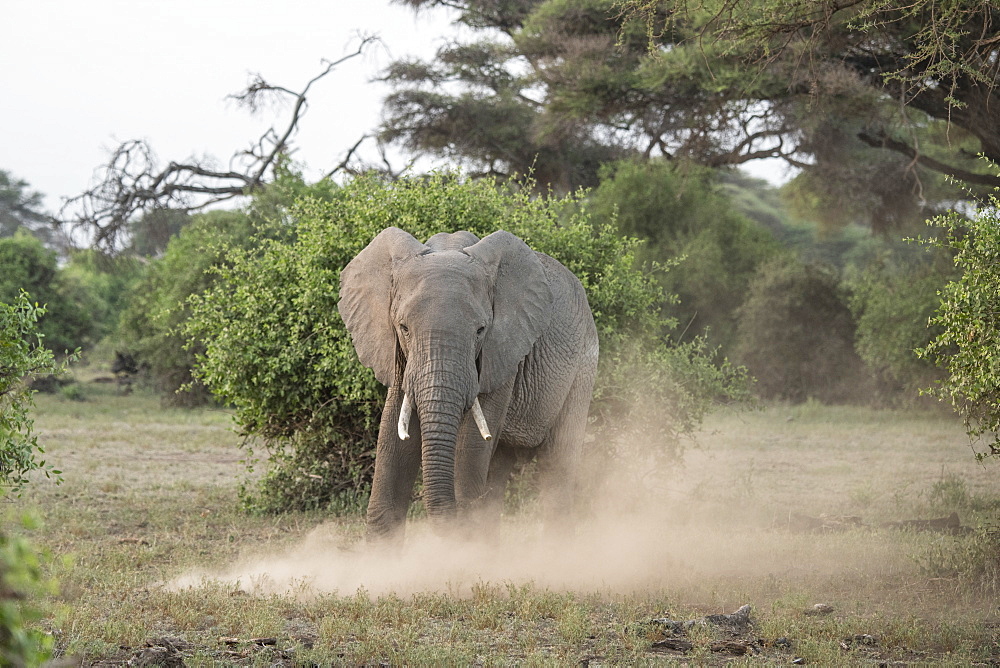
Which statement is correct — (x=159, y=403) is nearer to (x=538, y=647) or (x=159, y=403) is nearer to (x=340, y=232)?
(x=340, y=232)

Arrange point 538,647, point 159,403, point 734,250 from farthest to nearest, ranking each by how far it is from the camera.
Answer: point 734,250 → point 159,403 → point 538,647

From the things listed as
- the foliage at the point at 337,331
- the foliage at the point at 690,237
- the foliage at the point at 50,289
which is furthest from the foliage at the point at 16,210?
the foliage at the point at 337,331

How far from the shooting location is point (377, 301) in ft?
24.9

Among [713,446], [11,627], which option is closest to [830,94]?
[713,446]

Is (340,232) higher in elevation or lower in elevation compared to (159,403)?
higher

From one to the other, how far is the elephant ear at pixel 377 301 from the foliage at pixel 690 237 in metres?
19.2

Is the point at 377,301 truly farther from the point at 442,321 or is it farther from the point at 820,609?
the point at 820,609

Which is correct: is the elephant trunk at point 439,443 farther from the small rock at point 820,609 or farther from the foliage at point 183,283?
the foliage at point 183,283

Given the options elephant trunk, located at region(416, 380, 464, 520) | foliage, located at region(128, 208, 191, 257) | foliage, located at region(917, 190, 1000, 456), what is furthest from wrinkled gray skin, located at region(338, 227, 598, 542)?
foliage, located at region(128, 208, 191, 257)

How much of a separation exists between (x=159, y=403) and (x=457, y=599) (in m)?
20.0

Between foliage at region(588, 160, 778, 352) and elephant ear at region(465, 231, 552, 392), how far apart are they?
18.8m

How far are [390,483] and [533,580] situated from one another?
4.27ft

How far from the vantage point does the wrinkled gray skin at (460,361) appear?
698 cm

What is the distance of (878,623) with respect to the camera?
6.39 meters
